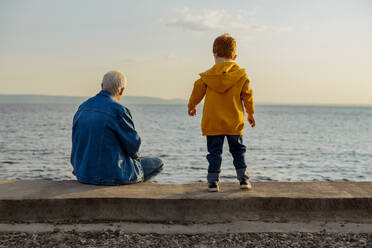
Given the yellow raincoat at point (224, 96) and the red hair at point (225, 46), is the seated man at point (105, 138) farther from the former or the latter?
the red hair at point (225, 46)

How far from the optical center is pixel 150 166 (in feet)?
16.6

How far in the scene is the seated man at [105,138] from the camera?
174 inches

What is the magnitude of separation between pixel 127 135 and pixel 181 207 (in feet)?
3.31

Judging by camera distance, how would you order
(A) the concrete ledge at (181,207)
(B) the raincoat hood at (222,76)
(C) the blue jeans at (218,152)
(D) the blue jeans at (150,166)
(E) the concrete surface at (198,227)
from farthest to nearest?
(D) the blue jeans at (150,166) → (C) the blue jeans at (218,152) → (B) the raincoat hood at (222,76) → (A) the concrete ledge at (181,207) → (E) the concrete surface at (198,227)

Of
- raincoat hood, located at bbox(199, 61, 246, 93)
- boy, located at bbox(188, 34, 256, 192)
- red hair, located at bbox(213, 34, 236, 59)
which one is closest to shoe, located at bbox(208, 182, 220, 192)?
boy, located at bbox(188, 34, 256, 192)

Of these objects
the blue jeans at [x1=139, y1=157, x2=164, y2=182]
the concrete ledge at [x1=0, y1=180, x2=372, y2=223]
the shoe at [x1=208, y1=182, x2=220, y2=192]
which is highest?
the blue jeans at [x1=139, y1=157, x2=164, y2=182]

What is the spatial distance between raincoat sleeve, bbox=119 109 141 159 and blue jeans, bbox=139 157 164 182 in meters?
0.51

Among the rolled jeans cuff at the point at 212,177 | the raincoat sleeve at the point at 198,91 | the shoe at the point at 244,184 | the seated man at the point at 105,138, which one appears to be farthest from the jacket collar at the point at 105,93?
the shoe at the point at 244,184

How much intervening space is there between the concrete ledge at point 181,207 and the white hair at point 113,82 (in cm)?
115

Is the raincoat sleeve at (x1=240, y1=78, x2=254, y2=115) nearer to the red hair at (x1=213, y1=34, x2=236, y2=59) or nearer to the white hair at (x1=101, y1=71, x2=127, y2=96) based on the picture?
the red hair at (x1=213, y1=34, x2=236, y2=59)

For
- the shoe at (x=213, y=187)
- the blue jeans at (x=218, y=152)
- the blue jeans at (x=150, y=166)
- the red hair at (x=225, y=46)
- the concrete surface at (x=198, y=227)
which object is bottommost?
the concrete surface at (x=198, y=227)

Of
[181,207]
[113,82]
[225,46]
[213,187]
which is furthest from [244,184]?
[113,82]

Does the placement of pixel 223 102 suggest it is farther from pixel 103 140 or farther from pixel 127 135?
pixel 103 140

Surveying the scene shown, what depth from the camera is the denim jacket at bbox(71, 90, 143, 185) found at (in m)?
4.42
